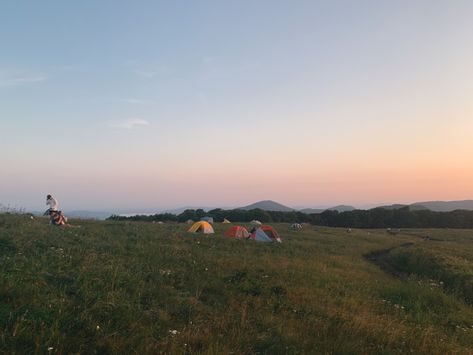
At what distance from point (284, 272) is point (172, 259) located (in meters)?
4.59

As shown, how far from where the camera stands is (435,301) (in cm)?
1415

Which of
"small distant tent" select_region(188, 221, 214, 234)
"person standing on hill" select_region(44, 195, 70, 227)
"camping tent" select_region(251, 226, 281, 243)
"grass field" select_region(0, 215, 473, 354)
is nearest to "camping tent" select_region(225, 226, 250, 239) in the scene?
"camping tent" select_region(251, 226, 281, 243)

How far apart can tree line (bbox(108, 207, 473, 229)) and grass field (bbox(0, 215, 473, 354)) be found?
79.9 m

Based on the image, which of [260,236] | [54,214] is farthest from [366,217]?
[54,214]

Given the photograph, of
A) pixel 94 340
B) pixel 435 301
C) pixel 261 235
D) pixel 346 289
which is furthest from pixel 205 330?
pixel 261 235

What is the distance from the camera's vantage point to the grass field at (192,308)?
264 inches

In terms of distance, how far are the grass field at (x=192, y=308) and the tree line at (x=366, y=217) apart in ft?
262

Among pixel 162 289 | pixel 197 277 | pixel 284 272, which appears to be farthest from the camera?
pixel 284 272

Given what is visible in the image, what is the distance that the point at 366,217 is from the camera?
345 ft

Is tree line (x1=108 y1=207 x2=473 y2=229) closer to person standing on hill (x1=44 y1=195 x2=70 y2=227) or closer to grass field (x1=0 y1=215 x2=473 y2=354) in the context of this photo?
person standing on hill (x1=44 y1=195 x2=70 y2=227)

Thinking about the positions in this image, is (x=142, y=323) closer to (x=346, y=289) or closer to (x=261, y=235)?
(x=346, y=289)

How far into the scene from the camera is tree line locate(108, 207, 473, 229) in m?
97.4

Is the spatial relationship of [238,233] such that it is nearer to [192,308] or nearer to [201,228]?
[201,228]

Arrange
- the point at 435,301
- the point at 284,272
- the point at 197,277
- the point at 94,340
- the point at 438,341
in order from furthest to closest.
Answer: the point at 284,272
the point at 435,301
the point at 197,277
the point at 438,341
the point at 94,340
